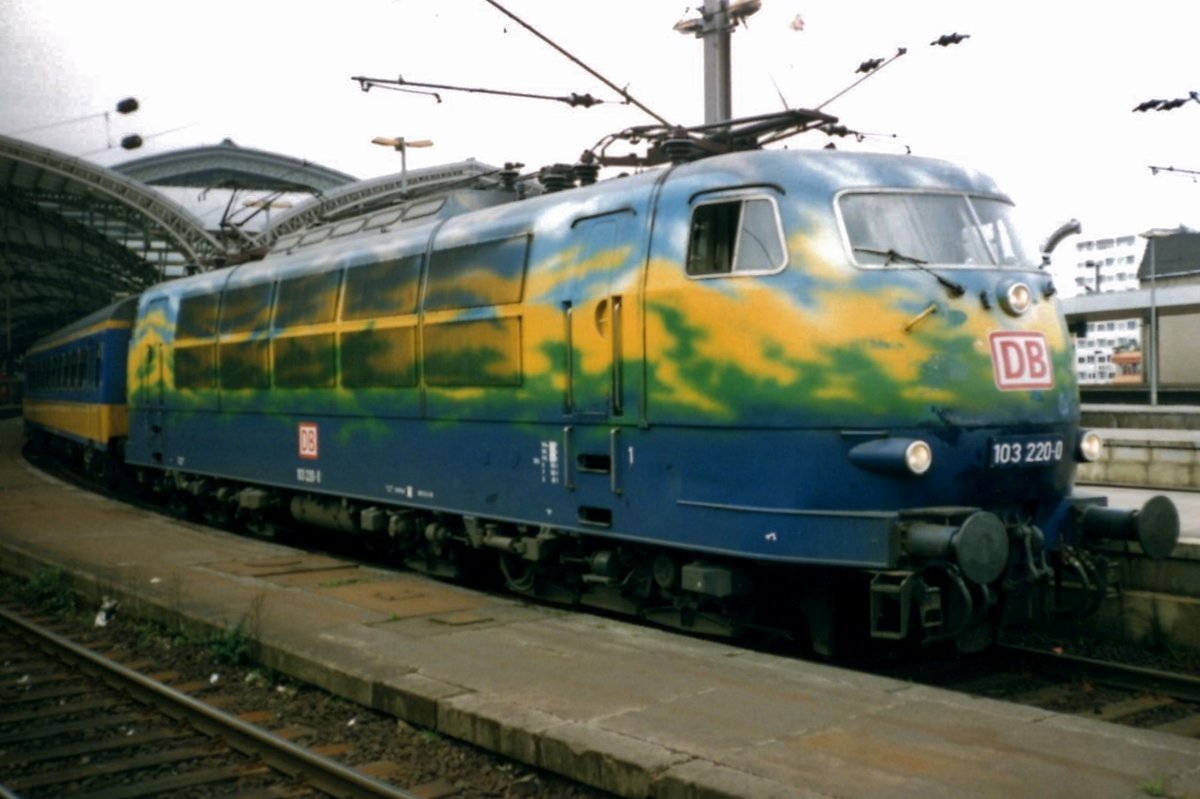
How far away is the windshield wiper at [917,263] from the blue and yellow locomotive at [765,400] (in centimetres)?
1

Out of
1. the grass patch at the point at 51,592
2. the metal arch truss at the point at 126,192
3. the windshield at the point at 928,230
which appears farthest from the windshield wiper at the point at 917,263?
the metal arch truss at the point at 126,192

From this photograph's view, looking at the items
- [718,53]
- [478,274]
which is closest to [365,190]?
[718,53]

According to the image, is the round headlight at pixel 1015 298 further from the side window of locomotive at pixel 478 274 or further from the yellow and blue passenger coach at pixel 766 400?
the side window of locomotive at pixel 478 274

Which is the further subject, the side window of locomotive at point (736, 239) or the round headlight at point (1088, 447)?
the round headlight at point (1088, 447)

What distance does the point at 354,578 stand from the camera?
38.5 ft

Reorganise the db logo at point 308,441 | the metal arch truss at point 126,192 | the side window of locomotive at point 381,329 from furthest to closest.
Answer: the metal arch truss at point 126,192 < the db logo at point 308,441 < the side window of locomotive at point 381,329

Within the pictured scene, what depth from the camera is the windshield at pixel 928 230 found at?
784 centimetres

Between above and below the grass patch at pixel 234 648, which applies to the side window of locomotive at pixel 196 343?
above

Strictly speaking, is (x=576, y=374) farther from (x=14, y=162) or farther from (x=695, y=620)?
(x=14, y=162)

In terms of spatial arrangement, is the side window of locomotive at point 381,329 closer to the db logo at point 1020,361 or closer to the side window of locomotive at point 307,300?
the side window of locomotive at point 307,300

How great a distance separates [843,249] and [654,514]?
2249 mm

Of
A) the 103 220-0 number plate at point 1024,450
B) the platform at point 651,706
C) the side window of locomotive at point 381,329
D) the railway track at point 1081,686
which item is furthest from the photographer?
→ the side window of locomotive at point 381,329

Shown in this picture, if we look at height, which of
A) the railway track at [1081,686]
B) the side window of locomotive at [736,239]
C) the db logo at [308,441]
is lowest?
the railway track at [1081,686]

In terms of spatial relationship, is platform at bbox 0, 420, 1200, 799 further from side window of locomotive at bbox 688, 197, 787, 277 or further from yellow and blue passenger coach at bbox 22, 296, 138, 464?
yellow and blue passenger coach at bbox 22, 296, 138, 464
